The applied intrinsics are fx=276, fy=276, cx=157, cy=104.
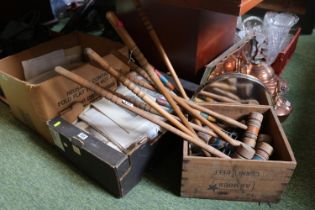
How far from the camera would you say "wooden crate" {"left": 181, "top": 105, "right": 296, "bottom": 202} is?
0.83 metres

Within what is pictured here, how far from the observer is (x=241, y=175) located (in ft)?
2.82

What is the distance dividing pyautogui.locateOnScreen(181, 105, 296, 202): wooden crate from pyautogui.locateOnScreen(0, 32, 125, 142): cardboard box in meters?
0.50

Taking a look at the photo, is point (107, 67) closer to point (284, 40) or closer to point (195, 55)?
point (195, 55)

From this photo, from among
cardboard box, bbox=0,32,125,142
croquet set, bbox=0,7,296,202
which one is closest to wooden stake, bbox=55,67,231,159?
croquet set, bbox=0,7,296,202

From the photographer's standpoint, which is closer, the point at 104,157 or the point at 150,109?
the point at 104,157

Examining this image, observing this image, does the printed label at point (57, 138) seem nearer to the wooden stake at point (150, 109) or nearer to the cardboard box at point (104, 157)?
the cardboard box at point (104, 157)

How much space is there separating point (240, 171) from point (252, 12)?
1.90 metres

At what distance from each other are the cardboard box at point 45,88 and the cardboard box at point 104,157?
0.08 meters

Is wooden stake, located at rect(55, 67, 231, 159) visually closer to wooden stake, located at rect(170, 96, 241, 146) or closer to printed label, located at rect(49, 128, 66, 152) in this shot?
wooden stake, located at rect(170, 96, 241, 146)

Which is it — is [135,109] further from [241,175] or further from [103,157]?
[241,175]

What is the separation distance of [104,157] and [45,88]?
0.34m

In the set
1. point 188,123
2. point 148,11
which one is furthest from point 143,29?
point 188,123

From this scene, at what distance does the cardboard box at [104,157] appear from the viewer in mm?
870

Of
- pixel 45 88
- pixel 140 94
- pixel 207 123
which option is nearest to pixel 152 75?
pixel 140 94
